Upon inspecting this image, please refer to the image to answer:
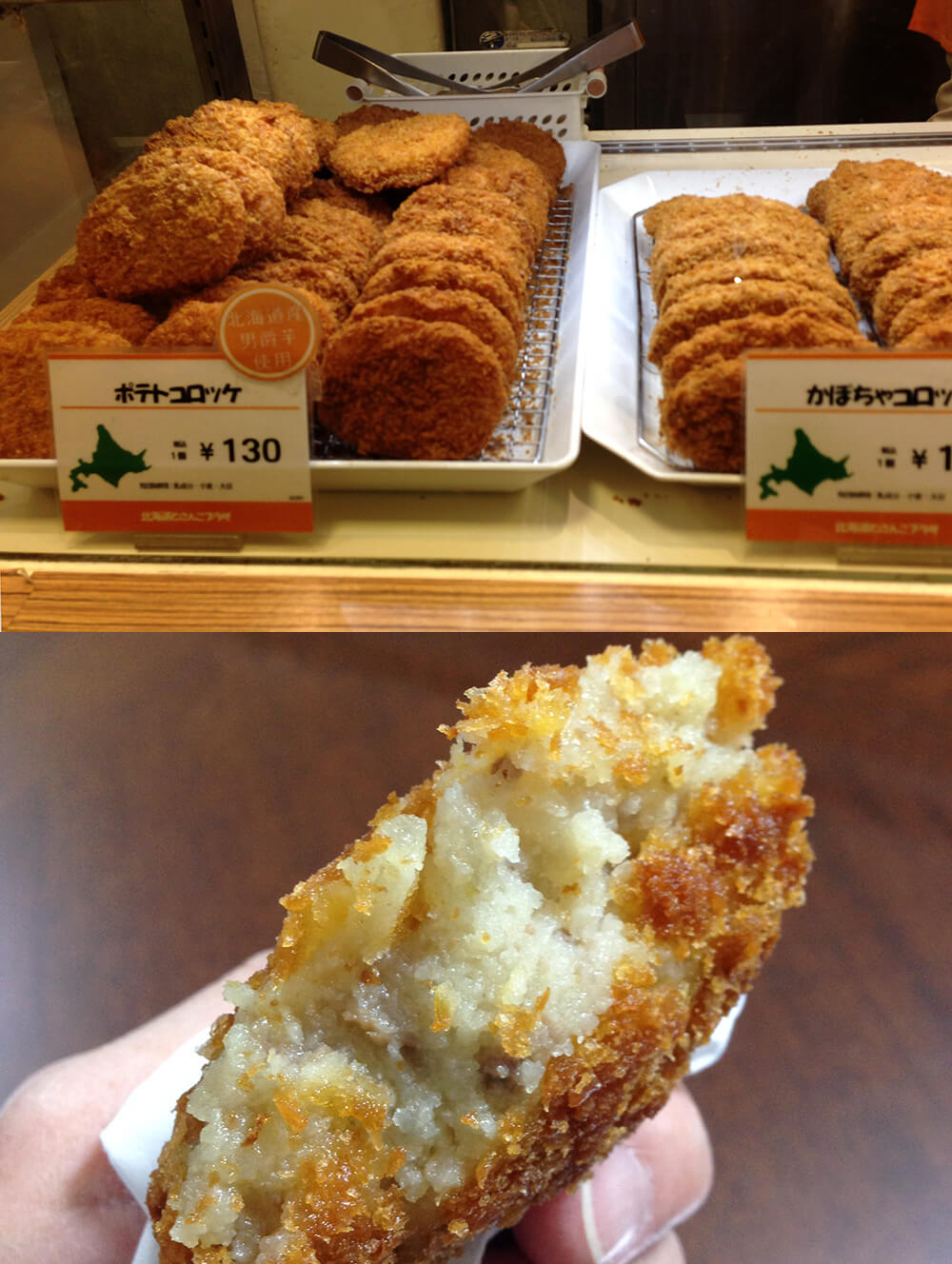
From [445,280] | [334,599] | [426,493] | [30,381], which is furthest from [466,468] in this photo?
[30,381]

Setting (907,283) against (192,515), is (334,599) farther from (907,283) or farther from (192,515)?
(907,283)

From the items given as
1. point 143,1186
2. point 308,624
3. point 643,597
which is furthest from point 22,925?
point 643,597

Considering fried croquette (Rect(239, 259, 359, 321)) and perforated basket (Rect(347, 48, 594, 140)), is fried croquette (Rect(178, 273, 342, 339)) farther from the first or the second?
perforated basket (Rect(347, 48, 594, 140))

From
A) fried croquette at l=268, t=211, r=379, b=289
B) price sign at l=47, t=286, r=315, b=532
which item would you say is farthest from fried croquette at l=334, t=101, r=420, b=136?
price sign at l=47, t=286, r=315, b=532

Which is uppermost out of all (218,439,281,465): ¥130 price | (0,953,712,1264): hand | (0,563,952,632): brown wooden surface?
(218,439,281,465): ¥130 price

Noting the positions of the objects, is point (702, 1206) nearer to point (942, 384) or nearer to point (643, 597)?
point (643, 597)

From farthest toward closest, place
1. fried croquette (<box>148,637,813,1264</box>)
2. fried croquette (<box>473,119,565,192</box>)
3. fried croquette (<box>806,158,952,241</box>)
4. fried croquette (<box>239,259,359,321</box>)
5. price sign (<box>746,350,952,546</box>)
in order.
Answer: fried croquette (<box>473,119,565,192</box>), fried croquette (<box>806,158,952,241</box>), fried croquette (<box>239,259,359,321</box>), price sign (<box>746,350,952,546</box>), fried croquette (<box>148,637,813,1264</box>)
